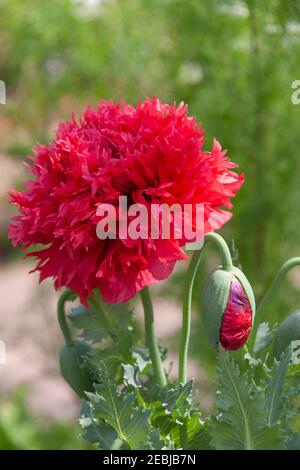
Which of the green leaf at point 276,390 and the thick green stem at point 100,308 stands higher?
the thick green stem at point 100,308

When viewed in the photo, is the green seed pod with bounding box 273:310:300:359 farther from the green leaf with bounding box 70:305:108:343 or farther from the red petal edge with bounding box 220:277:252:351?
the green leaf with bounding box 70:305:108:343

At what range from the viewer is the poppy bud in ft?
1.76

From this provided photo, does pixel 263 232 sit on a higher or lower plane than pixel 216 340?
higher

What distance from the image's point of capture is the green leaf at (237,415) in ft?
1.64

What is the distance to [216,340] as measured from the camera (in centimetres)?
55

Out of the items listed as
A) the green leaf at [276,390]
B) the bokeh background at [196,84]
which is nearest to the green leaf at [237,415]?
the green leaf at [276,390]

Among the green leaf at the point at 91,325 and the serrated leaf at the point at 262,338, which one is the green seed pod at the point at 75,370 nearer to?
the green leaf at the point at 91,325

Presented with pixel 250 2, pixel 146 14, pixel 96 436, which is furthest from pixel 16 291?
pixel 96 436

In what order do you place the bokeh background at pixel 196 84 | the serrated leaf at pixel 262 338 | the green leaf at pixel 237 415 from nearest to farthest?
the green leaf at pixel 237 415, the serrated leaf at pixel 262 338, the bokeh background at pixel 196 84

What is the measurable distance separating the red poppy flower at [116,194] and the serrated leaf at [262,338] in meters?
0.11

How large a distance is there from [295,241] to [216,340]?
0.89 metres
